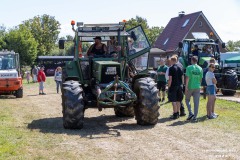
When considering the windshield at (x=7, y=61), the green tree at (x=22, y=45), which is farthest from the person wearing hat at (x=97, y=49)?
the green tree at (x=22, y=45)

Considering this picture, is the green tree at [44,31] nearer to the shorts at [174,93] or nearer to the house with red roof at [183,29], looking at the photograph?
the house with red roof at [183,29]

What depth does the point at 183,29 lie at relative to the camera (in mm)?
49656

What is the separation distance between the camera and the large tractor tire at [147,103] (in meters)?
10.4

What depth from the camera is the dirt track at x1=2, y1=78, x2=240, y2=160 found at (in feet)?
24.8

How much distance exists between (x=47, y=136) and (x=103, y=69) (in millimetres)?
2250

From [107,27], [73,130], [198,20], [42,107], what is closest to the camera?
[73,130]

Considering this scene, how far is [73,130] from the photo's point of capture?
399 inches

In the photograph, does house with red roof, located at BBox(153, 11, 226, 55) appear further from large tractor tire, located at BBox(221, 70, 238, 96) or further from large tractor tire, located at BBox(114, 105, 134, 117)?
large tractor tire, located at BBox(114, 105, 134, 117)

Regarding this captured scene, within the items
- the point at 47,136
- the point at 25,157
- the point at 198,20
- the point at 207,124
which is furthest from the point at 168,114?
the point at 198,20

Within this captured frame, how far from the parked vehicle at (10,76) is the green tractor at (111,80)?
8.83 meters

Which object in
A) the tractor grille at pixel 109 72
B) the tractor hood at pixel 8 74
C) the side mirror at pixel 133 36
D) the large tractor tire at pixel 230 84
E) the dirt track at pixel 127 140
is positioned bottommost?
the dirt track at pixel 127 140

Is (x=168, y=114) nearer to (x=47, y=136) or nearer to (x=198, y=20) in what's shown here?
(x=47, y=136)

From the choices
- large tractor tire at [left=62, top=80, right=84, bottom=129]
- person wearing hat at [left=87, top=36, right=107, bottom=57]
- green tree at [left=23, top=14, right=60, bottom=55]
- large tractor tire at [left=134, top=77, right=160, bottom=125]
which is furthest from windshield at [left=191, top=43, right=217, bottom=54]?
green tree at [left=23, top=14, right=60, bottom=55]

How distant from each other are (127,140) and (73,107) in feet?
5.56
